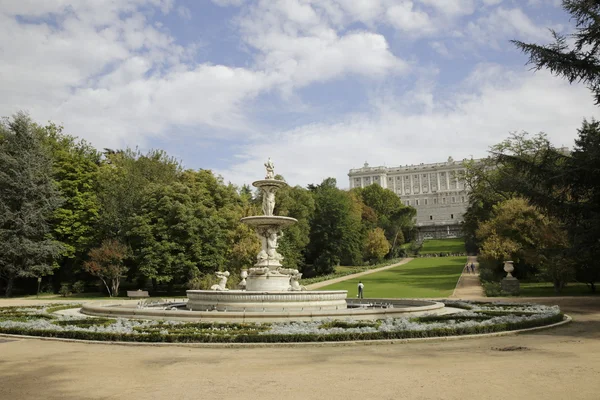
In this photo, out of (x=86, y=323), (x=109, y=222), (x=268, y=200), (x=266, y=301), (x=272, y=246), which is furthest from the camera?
(x=109, y=222)

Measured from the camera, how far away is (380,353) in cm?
1081

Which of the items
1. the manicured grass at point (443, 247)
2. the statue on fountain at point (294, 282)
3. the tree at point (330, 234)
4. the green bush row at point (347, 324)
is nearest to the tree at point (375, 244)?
the tree at point (330, 234)

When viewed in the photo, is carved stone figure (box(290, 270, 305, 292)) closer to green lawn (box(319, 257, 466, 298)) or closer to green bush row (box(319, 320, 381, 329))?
green bush row (box(319, 320, 381, 329))

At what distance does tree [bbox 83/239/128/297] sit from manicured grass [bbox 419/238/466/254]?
63.1 m

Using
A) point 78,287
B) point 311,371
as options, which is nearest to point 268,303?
point 311,371

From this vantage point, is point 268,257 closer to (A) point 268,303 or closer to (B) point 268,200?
A: (B) point 268,200

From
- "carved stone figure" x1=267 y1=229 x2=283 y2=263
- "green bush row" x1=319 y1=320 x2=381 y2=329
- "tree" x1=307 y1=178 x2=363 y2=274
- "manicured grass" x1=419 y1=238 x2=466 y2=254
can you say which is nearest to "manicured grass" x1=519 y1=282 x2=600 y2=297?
"carved stone figure" x1=267 y1=229 x2=283 y2=263

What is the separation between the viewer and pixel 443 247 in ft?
308

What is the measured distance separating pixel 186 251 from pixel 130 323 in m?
22.4

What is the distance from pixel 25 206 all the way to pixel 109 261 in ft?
28.6

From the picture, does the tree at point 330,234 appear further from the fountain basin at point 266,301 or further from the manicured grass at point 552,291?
the fountain basin at point 266,301

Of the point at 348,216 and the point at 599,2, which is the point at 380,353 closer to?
the point at 599,2

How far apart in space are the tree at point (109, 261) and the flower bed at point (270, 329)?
21.3 metres

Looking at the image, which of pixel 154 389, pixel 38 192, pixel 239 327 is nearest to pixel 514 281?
pixel 239 327
